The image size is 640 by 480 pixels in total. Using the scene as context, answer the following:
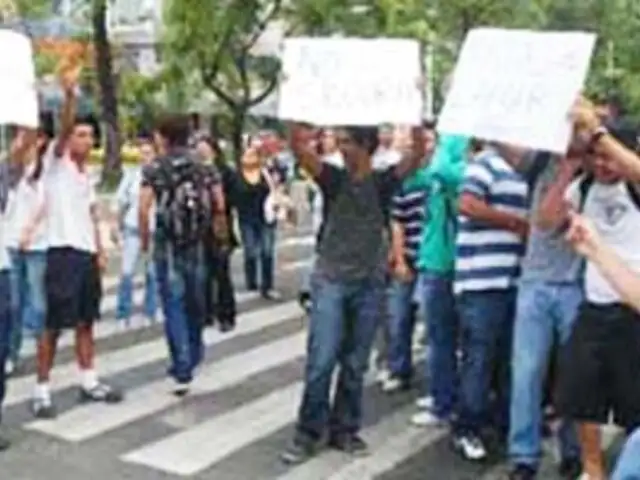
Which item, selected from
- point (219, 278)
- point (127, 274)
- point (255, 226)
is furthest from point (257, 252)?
point (219, 278)

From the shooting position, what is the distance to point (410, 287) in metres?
8.97

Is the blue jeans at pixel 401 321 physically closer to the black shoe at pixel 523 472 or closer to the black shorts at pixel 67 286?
the black shorts at pixel 67 286

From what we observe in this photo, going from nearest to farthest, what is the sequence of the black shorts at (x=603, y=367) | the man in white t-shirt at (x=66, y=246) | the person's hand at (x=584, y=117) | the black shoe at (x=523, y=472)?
the person's hand at (x=584, y=117) → the black shorts at (x=603, y=367) → the black shoe at (x=523, y=472) → the man in white t-shirt at (x=66, y=246)

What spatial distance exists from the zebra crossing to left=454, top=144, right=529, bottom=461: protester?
0.44m

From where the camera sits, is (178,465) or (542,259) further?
(178,465)

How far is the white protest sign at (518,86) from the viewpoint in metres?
5.48

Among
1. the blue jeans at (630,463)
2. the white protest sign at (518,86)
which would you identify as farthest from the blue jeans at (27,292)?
the blue jeans at (630,463)

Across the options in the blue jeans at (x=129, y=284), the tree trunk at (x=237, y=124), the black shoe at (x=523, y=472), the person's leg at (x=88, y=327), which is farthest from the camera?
the tree trunk at (x=237, y=124)

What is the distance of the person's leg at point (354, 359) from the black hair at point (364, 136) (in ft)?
2.19

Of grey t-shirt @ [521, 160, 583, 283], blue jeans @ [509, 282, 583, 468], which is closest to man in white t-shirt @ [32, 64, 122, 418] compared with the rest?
blue jeans @ [509, 282, 583, 468]

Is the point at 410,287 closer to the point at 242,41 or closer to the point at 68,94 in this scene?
the point at 68,94

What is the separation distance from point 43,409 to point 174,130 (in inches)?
71.4

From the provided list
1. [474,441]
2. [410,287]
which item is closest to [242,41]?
[410,287]

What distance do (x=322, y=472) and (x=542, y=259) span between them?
155 cm
